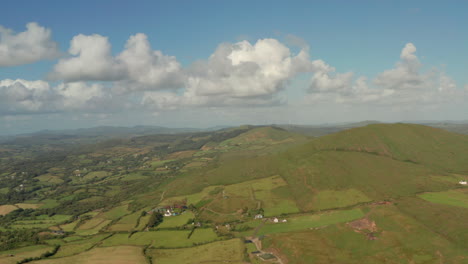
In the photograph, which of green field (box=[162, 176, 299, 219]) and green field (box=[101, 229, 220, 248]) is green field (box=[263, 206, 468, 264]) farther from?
green field (box=[162, 176, 299, 219])

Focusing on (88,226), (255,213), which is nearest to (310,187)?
(255,213)

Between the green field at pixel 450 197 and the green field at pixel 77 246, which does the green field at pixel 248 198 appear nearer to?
the green field at pixel 77 246

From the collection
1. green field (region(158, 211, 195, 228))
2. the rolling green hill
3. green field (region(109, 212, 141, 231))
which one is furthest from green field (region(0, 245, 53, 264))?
green field (region(158, 211, 195, 228))

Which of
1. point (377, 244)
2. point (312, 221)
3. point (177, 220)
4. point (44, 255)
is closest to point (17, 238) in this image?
point (44, 255)

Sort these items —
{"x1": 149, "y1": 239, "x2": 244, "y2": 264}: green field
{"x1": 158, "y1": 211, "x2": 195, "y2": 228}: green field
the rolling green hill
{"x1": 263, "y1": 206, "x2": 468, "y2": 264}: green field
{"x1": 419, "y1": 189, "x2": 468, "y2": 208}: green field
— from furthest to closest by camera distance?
{"x1": 158, "y1": 211, "x2": 195, "y2": 228}: green field, {"x1": 419, "y1": 189, "x2": 468, "y2": 208}: green field, {"x1": 149, "y1": 239, "x2": 244, "y2": 264}: green field, the rolling green hill, {"x1": 263, "y1": 206, "x2": 468, "y2": 264}: green field

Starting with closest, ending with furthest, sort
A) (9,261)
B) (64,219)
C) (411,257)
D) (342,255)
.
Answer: (411,257)
(342,255)
(9,261)
(64,219)

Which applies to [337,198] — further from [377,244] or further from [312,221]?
A: [377,244]

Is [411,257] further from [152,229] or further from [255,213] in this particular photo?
[152,229]
